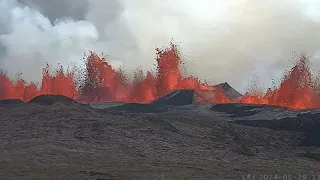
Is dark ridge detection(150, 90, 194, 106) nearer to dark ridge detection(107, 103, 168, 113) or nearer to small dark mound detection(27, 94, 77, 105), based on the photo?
dark ridge detection(107, 103, 168, 113)

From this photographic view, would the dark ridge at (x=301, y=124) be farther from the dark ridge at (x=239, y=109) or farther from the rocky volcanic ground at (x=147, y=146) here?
the dark ridge at (x=239, y=109)

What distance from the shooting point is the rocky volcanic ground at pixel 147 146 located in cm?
3619

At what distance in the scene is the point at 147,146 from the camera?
49344mm

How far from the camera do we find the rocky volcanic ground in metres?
36.2

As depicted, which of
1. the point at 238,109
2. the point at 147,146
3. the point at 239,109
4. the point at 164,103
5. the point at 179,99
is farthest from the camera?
the point at 179,99

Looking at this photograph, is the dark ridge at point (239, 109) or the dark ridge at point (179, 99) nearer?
the dark ridge at point (239, 109)

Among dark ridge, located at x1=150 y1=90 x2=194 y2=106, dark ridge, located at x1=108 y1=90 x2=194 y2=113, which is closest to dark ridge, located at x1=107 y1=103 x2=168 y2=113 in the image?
dark ridge, located at x1=108 y1=90 x2=194 y2=113

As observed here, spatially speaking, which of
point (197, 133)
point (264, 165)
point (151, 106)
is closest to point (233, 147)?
point (197, 133)

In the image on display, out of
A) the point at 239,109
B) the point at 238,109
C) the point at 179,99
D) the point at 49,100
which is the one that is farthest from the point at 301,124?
the point at 179,99

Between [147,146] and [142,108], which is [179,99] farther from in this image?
[147,146]

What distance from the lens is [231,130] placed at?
63219mm

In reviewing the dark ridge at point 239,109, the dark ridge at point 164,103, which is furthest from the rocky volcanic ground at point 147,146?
the dark ridge at point 164,103

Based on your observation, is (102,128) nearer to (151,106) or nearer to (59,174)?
(59,174)

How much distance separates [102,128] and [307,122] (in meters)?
31.9
